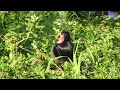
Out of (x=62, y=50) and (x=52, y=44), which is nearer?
(x=62, y=50)

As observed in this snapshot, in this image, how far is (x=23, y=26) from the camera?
11.4ft

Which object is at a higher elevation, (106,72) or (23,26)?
(23,26)

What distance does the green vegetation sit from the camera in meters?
2.85

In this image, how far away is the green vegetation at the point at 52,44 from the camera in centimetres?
285

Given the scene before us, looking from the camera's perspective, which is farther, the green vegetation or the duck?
the duck

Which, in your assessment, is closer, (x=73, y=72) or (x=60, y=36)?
(x=73, y=72)

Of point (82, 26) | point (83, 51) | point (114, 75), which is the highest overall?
point (82, 26)

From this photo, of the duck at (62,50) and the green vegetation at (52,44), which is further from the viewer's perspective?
the duck at (62,50)

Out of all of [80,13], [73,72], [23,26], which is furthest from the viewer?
[80,13]

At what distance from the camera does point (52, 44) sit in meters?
3.34

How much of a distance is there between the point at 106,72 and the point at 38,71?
22.6 inches
